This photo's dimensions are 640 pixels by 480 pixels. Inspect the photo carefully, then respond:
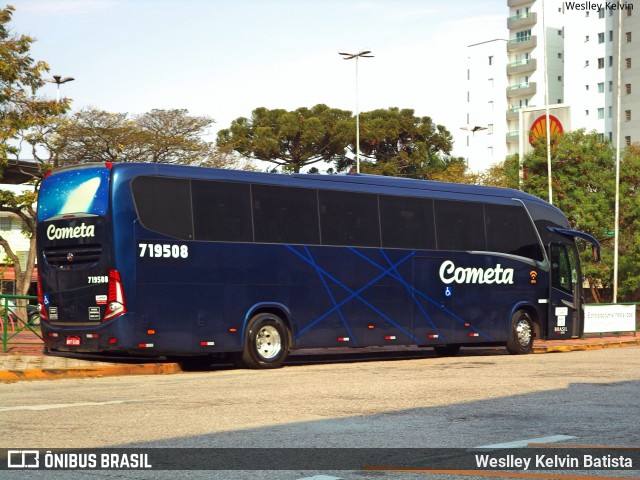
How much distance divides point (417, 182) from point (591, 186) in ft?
122

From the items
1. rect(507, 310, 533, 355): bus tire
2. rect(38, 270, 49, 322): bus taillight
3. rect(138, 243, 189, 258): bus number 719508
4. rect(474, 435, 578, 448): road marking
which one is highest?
rect(138, 243, 189, 258): bus number 719508

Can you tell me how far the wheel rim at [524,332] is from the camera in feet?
88.0

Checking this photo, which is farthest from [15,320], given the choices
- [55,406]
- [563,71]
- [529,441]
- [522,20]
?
[522,20]

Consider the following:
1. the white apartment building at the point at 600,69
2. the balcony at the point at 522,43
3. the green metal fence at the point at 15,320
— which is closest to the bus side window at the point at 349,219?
the green metal fence at the point at 15,320

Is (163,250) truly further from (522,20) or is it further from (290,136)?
(522,20)

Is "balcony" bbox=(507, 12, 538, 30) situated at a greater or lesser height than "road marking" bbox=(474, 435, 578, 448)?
greater

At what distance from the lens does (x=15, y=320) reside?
2175 centimetres

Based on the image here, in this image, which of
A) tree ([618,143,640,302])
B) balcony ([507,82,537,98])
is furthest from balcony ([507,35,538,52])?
tree ([618,143,640,302])

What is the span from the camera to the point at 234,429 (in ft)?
34.0

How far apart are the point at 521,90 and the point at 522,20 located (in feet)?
24.8

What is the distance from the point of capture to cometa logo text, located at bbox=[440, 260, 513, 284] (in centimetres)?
2489

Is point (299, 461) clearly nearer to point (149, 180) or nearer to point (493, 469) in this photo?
point (493, 469)

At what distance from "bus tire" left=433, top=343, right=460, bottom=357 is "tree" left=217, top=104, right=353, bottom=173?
51.7 meters

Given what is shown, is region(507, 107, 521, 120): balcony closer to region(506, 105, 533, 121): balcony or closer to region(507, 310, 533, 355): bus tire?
region(506, 105, 533, 121): balcony
